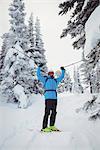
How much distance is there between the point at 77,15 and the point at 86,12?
95cm

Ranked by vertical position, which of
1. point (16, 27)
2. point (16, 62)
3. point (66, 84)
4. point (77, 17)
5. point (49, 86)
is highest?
point (66, 84)

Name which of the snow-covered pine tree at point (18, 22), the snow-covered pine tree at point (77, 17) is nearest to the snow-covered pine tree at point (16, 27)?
the snow-covered pine tree at point (18, 22)

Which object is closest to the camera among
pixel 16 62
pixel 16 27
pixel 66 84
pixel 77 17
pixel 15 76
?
pixel 77 17

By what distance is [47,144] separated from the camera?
7758 millimetres

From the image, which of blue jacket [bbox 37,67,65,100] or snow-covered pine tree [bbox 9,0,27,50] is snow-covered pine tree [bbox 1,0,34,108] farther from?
blue jacket [bbox 37,67,65,100]

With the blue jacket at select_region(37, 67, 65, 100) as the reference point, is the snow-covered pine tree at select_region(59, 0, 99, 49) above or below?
above

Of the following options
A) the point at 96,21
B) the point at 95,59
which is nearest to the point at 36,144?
the point at 95,59

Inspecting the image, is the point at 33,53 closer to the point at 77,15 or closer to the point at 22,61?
the point at 22,61

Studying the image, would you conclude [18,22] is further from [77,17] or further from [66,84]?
[66,84]

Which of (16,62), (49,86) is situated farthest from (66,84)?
(49,86)

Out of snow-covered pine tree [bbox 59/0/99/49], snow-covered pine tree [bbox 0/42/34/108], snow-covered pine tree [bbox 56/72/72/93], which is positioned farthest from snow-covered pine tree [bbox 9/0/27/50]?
snow-covered pine tree [bbox 56/72/72/93]

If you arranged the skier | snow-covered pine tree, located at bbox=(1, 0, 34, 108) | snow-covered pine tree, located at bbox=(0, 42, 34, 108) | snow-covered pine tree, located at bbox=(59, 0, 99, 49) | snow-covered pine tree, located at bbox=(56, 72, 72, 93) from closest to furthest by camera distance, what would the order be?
snow-covered pine tree, located at bbox=(59, 0, 99, 49) → the skier → snow-covered pine tree, located at bbox=(0, 42, 34, 108) → snow-covered pine tree, located at bbox=(1, 0, 34, 108) → snow-covered pine tree, located at bbox=(56, 72, 72, 93)

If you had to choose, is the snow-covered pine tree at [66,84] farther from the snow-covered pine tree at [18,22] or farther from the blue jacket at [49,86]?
the blue jacket at [49,86]

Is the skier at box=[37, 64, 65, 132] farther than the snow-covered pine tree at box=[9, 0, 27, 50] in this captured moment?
No
